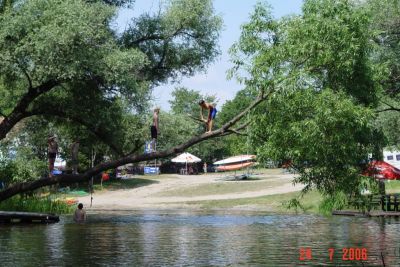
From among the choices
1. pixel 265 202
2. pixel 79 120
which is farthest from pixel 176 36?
pixel 265 202

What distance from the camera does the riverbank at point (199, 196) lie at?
2314 inches

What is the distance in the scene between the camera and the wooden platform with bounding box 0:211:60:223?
38969mm

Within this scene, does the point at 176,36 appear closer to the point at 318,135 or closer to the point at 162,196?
the point at 318,135

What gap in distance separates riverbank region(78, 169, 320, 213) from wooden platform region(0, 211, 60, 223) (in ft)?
55.3

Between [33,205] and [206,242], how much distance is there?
68.6 ft

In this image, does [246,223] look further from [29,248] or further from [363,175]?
[363,175]

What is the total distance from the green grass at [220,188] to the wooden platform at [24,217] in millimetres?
30561

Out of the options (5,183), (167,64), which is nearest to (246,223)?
(167,64)

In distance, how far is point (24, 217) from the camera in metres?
39.8

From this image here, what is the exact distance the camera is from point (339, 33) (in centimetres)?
1805

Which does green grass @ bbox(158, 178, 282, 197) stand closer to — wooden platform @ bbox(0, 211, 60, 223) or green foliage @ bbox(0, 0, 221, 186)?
wooden platform @ bbox(0, 211, 60, 223)

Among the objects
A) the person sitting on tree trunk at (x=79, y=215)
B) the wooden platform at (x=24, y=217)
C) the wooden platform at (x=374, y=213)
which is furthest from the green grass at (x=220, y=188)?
the wooden platform at (x=24, y=217)
